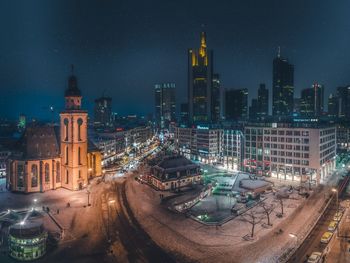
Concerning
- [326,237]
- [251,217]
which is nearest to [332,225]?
[326,237]

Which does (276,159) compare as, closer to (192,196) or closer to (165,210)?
(192,196)

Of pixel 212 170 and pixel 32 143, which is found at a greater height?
pixel 32 143

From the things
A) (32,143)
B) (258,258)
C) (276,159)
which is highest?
(32,143)

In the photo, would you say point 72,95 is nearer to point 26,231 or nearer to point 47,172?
point 47,172

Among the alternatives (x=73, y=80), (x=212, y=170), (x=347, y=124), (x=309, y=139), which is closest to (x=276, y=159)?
(x=309, y=139)

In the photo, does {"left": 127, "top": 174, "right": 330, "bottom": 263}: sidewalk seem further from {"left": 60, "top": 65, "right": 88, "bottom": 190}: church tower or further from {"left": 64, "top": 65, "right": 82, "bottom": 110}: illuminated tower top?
{"left": 64, "top": 65, "right": 82, "bottom": 110}: illuminated tower top

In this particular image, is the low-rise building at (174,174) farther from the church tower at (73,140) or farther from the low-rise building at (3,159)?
the low-rise building at (3,159)
